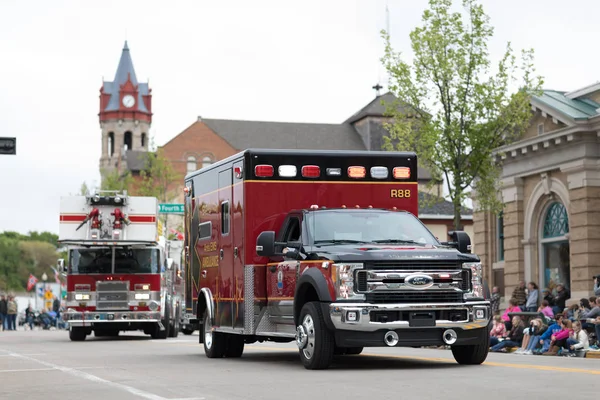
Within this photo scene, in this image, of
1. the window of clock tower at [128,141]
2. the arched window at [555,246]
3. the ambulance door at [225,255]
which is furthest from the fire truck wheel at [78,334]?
the window of clock tower at [128,141]

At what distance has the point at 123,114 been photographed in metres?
148

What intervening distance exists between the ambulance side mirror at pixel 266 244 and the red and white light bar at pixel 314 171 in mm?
1376

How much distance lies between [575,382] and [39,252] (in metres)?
173

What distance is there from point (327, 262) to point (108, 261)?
16.9 meters

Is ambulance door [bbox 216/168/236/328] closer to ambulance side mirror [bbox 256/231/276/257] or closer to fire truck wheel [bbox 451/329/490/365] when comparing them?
ambulance side mirror [bbox 256/231/276/257]

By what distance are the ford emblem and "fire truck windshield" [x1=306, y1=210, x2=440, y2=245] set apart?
1217 millimetres

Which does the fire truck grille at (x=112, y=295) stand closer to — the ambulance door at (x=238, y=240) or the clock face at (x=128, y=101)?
the ambulance door at (x=238, y=240)

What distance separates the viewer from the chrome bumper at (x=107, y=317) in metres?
29.8

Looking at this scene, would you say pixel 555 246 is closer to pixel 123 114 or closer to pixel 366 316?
pixel 366 316

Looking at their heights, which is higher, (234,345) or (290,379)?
(234,345)

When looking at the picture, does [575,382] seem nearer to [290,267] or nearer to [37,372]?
[290,267]

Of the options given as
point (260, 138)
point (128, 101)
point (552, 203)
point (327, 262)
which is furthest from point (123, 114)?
point (327, 262)

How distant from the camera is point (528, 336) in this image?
827 inches

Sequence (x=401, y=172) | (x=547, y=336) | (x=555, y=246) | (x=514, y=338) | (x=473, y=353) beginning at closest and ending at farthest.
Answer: (x=473, y=353) < (x=401, y=172) < (x=547, y=336) < (x=514, y=338) < (x=555, y=246)
